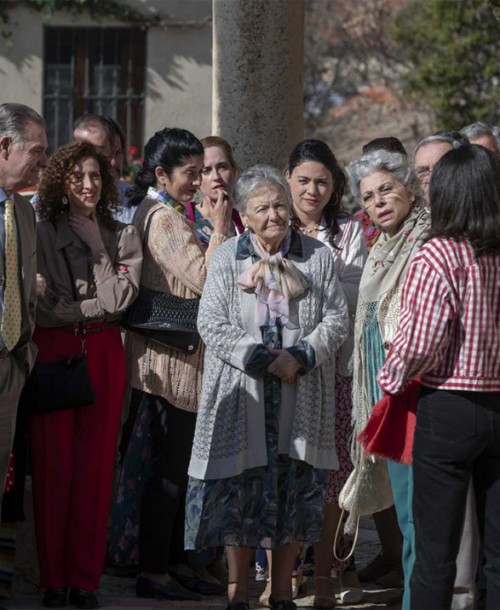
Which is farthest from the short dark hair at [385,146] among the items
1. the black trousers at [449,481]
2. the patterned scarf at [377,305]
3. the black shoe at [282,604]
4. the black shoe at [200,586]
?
the black shoe at [200,586]

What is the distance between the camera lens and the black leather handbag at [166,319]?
575 cm

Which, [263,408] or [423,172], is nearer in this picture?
[263,408]

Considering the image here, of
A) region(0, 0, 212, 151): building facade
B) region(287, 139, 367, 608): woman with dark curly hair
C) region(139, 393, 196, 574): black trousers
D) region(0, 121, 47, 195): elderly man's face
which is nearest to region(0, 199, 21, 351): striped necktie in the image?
region(0, 121, 47, 195): elderly man's face

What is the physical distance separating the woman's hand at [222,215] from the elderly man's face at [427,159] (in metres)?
0.94

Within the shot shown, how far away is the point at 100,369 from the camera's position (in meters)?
5.70

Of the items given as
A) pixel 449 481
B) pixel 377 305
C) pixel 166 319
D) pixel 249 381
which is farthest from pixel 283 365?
pixel 449 481

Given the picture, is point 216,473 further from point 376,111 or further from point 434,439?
point 376,111

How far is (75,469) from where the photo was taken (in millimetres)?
5688

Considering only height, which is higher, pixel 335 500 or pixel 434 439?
pixel 434 439

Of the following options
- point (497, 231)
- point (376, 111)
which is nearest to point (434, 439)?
point (497, 231)

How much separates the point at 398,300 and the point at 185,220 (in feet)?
3.78

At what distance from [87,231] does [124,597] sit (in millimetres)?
1680

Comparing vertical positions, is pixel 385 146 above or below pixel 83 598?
above

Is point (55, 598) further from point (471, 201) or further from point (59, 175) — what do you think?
point (471, 201)
